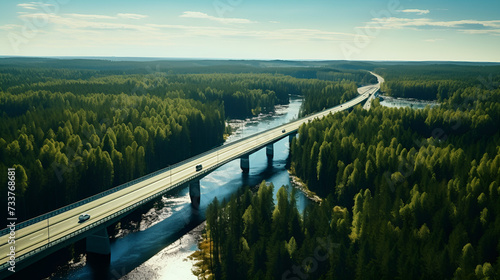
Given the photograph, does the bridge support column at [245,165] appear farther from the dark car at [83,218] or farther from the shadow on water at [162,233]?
the dark car at [83,218]

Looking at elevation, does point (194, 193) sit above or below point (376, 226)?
below

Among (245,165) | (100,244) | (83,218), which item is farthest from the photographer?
(245,165)

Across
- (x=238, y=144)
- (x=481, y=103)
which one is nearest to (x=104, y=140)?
(x=238, y=144)

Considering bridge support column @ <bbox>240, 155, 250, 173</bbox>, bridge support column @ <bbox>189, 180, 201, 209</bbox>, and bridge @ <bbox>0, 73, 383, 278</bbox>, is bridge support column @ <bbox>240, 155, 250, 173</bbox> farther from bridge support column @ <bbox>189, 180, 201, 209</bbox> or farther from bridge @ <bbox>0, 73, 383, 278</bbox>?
bridge support column @ <bbox>189, 180, 201, 209</bbox>

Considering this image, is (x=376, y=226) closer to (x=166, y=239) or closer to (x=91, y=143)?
(x=166, y=239)

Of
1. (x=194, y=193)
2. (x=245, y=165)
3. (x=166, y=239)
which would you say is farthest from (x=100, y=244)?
(x=245, y=165)

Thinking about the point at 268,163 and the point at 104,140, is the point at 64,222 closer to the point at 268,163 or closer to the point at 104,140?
the point at 104,140
